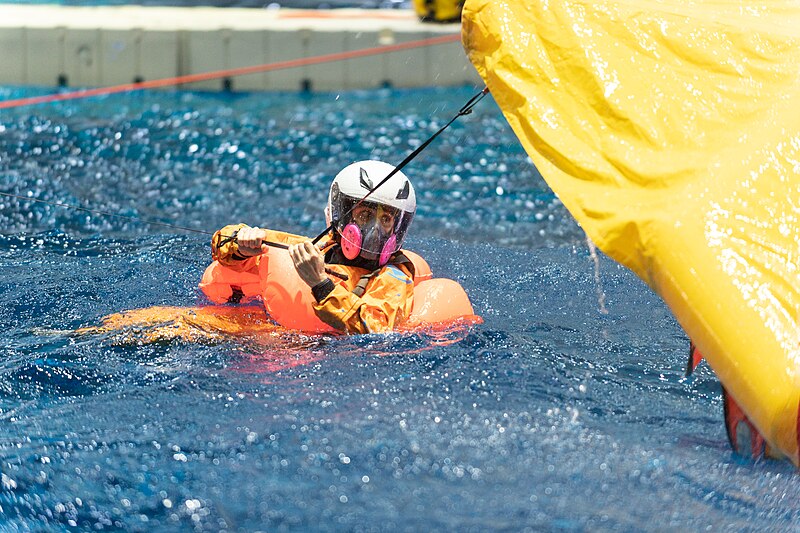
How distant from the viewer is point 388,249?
537 cm

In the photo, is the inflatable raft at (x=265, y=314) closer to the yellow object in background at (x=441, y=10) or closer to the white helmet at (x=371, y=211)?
the white helmet at (x=371, y=211)

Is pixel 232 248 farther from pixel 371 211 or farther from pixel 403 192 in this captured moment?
pixel 403 192

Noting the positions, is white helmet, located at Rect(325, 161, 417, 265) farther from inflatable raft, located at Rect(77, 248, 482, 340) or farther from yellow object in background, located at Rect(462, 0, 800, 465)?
yellow object in background, located at Rect(462, 0, 800, 465)

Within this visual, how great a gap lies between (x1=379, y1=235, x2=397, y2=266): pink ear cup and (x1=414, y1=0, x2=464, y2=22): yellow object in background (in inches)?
333

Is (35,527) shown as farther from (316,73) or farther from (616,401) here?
(316,73)

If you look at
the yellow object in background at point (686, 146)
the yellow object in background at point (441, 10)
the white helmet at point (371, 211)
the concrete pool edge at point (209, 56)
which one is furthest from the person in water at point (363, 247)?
the yellow object in background at point (441, 10)

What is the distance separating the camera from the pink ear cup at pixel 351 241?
5.30 m

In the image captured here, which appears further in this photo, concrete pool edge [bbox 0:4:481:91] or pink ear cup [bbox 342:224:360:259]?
concrete pool edge [bbox 0:4:481:91]

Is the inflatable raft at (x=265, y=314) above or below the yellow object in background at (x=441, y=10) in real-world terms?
below

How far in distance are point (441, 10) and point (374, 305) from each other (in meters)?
8.90

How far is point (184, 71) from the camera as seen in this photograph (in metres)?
12.5

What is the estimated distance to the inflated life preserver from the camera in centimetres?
525

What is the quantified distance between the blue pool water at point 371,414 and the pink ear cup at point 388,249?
1.60 feet

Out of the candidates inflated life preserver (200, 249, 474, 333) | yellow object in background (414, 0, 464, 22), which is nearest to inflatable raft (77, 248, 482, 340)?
inflated life preserver (200, 249, 474, 333)
